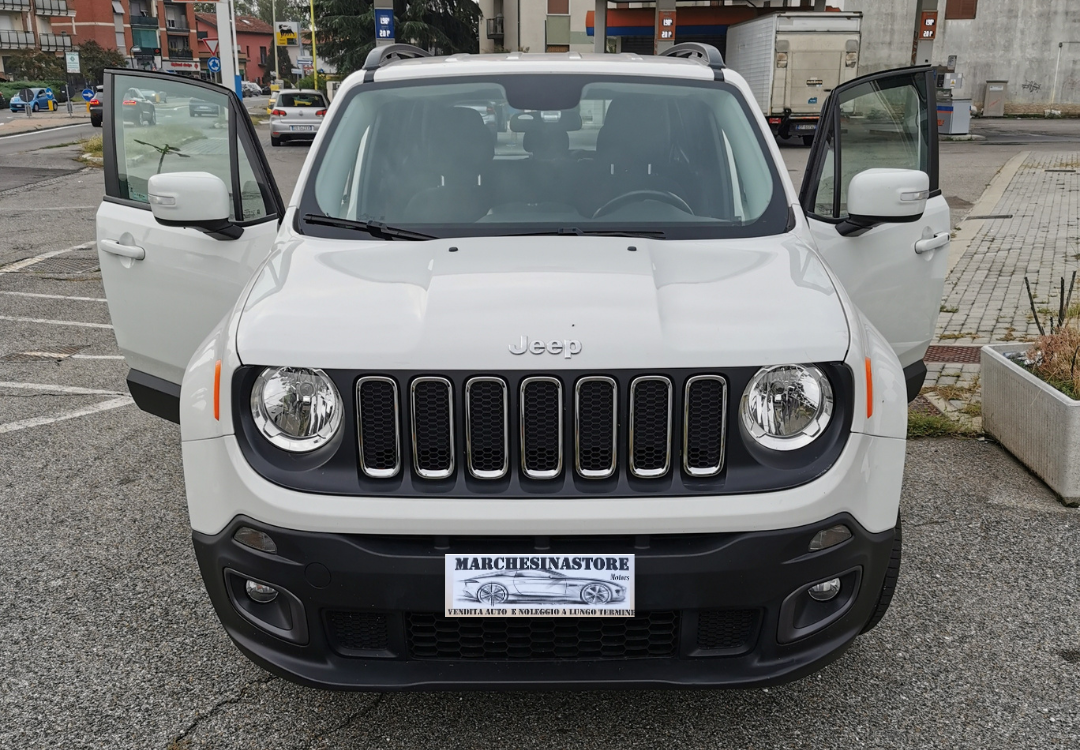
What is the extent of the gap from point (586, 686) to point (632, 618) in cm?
21

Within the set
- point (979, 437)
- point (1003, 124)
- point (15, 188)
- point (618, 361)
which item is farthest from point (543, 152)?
point (1003, 124)

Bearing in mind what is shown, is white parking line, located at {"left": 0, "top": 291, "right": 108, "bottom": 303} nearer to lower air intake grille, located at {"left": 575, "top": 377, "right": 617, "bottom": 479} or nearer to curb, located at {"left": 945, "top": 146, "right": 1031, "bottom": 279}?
curb, located at {"left": 945, "top": 146, "right": 1031, "bottom": 279}

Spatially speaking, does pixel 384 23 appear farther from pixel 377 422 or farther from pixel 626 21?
pixel 377 422

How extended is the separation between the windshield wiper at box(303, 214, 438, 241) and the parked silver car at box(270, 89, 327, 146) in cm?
2846

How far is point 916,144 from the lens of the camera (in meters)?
4.79

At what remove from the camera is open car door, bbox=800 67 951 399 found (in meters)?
4.33

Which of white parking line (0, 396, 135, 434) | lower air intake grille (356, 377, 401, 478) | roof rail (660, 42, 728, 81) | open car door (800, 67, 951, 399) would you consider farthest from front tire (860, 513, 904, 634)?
white parking line (0, 396, 135, 434)

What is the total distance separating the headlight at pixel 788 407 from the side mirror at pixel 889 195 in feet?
3.59

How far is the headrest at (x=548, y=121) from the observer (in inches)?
156

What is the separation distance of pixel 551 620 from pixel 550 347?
69 cm

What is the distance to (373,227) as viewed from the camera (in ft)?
11.8

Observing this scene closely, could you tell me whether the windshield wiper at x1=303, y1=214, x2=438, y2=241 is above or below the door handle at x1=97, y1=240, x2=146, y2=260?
above

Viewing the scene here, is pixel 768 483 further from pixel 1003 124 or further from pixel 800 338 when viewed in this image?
pixel 1003 124

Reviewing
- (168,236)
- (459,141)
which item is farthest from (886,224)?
(168,236)
